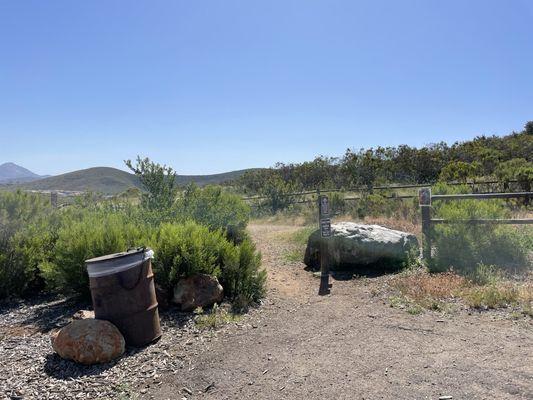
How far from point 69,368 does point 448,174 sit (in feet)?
74.3

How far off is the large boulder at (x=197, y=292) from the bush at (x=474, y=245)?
3.98 metres

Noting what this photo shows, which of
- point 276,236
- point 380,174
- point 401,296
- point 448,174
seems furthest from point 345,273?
point 380,174

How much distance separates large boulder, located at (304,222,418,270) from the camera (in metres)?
8.37

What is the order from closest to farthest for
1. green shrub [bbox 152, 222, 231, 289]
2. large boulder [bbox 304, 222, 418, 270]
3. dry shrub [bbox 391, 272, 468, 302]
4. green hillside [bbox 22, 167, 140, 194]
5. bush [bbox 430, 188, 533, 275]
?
green shrub [bbox 152, 222, 231, 289] < dry shrub [bbox 391, 272, 468, 302] < bush [bbox 430, 188, 533, 275] < large boulder [bbox 304, 222, 418, 270] < green hillside [bbox 22, 167, 140, 194]

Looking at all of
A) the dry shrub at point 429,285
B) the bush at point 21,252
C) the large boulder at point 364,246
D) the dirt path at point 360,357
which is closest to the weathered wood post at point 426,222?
Result: the large boulder at point 364,246

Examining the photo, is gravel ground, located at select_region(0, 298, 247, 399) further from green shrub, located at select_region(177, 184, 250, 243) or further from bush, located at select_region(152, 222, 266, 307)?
green shrub, located at select_region(177, 184, 250, 243)

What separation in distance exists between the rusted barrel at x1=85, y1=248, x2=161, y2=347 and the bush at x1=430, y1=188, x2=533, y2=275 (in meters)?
5.14

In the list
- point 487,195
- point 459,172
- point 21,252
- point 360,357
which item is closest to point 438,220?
point 487,195

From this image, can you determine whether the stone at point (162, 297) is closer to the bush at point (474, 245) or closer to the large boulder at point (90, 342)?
the large boulder at point (90, 342)

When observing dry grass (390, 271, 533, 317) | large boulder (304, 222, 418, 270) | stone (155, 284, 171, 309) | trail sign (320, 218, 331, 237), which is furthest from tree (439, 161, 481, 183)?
stone (155, 284, 171, 309)

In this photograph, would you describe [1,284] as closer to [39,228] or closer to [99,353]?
[39,228]

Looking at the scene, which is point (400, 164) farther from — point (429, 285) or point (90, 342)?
point (90, 342)

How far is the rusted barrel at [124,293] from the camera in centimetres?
488

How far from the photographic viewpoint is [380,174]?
95.5ft
